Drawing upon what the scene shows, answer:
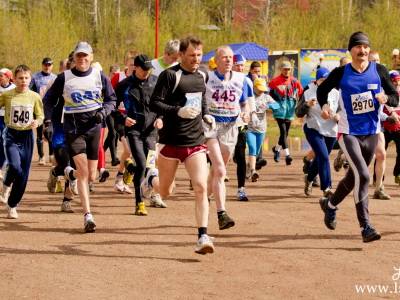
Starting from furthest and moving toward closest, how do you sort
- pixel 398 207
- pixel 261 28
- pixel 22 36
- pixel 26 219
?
1. pixel 261 28
2. pixel 22 36
3. pixel 398 207
4. pixel 26 219

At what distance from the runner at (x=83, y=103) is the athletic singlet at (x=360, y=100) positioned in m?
2.78

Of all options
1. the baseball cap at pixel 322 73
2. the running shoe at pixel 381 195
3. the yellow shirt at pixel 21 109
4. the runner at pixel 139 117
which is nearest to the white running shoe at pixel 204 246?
the runner at pixel 139 117

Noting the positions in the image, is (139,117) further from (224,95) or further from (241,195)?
(241,195)

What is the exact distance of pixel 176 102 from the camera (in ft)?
30.0

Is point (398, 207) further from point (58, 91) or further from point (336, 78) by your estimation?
point (58, 91)

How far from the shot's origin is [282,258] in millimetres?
8766

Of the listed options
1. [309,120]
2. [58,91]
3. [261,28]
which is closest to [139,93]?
[58,91]

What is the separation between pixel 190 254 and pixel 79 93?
2.60m

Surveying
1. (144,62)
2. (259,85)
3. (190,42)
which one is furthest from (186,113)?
(259,85)

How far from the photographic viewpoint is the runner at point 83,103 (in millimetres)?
10508

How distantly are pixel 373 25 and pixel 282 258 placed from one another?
1699 inches

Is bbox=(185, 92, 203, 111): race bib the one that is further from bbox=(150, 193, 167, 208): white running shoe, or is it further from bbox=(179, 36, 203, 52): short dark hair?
bbox=(150, 193, 167, 208): white running shoe

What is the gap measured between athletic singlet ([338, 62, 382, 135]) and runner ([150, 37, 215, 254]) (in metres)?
1.40

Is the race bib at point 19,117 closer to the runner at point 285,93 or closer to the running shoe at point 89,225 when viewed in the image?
the running shoe at point 89,225
